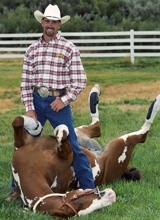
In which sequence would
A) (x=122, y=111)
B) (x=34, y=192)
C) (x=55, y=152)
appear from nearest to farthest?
1. (x=34, y=192)
2. (x=55, y=152)
3. (x=122, y=111)

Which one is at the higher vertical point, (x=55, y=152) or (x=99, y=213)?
(x=55, y=152)

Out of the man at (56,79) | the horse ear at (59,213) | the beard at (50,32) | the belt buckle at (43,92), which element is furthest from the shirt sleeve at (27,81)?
the horse ear at (59,213)

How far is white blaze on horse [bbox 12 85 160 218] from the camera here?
4.52 metres

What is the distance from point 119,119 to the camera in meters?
10.6

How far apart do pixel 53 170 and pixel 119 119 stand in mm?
5626

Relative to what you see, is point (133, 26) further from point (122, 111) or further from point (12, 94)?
point (122, 111)

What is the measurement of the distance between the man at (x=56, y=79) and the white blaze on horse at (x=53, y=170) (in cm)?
16

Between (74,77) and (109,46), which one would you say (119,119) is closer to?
(74,77)

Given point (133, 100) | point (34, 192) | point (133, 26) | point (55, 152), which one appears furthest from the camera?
point (133, 26)

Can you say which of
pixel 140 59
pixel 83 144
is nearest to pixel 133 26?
pixel 140 59

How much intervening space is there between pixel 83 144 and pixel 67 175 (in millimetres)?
1103

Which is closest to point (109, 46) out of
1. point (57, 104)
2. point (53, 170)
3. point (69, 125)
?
point (69, 125)

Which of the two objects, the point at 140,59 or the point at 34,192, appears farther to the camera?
the point at 140,59

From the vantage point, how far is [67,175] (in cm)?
529
